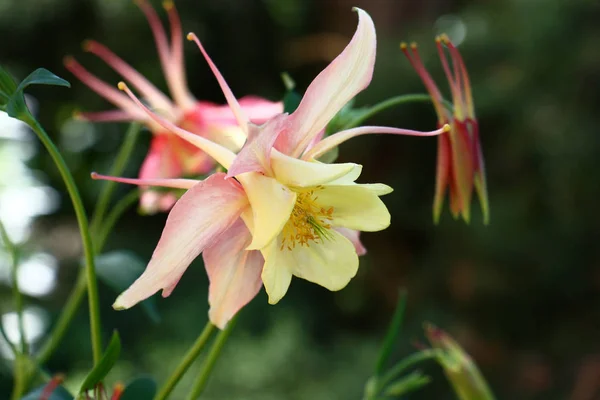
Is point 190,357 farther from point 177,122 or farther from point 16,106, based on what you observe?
point 177,122

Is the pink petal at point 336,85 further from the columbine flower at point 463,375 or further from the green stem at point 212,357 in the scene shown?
the columbine flower at point 463,375

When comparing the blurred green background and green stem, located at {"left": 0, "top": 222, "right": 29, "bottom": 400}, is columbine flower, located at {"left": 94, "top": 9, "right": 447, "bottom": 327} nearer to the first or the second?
green stem, located at {"left": 0, "top": 222, "right": 29, "bottom": 400}

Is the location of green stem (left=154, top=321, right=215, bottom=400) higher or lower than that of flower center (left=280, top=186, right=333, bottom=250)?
lower

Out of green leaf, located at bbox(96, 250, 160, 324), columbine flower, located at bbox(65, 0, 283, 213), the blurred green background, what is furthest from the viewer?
the blurred green background

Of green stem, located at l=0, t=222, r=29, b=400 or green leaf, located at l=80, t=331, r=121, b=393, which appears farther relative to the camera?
green stem, located at l=0, t=222, r=29, b=400

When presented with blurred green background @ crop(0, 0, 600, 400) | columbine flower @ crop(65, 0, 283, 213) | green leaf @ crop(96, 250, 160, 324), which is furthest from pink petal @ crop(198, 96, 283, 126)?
blurred green background @ crop(0, 0, 600, 400)

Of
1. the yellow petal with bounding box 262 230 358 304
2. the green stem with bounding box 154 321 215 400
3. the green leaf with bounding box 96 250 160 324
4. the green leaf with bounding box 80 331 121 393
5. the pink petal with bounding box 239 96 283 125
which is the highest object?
the pink petal with bounding box 239 96 283 125
